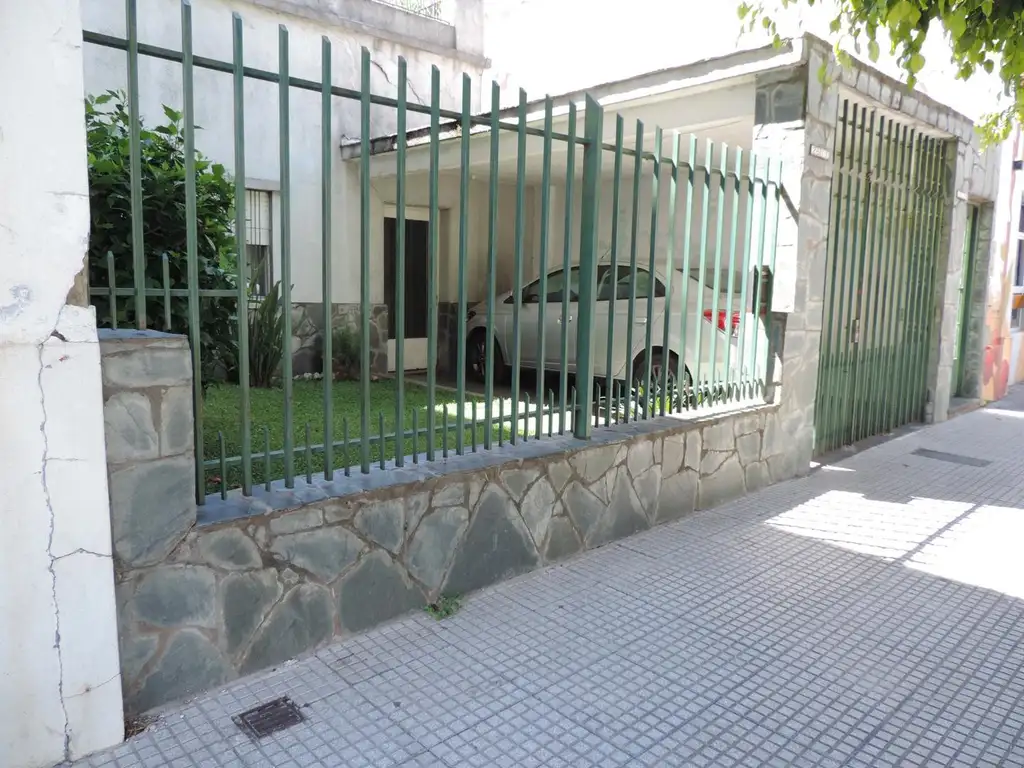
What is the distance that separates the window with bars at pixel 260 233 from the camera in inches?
320

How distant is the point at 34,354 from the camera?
224cm

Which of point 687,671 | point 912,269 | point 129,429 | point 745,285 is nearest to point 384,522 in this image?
point 129,429

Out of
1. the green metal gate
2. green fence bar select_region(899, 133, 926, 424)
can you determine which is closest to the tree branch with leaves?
the green metal gate

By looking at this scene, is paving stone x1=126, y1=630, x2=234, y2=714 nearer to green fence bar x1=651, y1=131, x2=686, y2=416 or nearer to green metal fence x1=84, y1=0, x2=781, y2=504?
green metal fence x1=84, y1=0, x2=781, y2=504

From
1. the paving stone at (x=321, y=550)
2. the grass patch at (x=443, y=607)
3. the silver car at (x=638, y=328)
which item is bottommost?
the grass patch at (x=443, y=607)

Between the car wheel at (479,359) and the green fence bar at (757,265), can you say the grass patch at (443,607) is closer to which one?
the green fence bar at (757,265)

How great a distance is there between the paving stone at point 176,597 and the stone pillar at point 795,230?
167 inches

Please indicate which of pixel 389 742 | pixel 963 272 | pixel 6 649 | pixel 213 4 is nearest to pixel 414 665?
pixel 389 742

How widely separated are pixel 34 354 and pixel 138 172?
76cm

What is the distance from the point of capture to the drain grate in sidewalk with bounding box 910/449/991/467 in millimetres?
6758

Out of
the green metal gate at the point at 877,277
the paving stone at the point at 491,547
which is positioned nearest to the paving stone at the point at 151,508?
the paving stone at the point at 491,547

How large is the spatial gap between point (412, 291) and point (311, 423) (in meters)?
4.53

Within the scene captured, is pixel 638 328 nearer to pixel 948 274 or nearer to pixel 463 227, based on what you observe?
pixel 463 227

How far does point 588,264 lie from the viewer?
14.3 feet
